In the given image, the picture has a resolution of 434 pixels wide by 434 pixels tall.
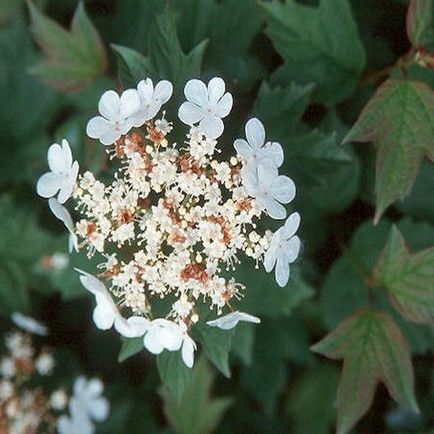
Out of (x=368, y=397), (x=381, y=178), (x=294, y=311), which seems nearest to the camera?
(x=381, y=178)

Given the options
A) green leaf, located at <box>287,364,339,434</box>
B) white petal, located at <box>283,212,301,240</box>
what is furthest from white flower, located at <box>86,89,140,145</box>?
green leaf, located at <box>287,364,339,434</box>

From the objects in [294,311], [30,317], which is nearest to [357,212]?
[294,311]

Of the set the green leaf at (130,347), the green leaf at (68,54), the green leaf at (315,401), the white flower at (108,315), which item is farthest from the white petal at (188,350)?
the green leaf at (315,401)

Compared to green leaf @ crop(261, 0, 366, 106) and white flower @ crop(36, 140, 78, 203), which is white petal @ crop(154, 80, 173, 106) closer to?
white flower @ crop(36, 140, 78, 203)

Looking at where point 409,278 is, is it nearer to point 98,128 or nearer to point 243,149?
point 243,149

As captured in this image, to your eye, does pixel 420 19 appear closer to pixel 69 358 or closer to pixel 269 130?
pixel 269 130

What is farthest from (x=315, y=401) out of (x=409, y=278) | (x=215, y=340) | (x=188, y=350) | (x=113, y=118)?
(x=113, y=118)
